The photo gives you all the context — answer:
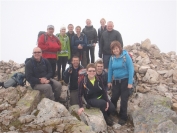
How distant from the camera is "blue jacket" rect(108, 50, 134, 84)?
728 centimetres

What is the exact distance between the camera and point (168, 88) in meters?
11.2

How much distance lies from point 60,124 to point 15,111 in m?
2.03

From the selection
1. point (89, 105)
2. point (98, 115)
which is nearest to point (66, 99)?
point (89, 105)

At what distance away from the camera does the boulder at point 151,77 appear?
37.9ft

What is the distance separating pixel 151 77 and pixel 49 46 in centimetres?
703

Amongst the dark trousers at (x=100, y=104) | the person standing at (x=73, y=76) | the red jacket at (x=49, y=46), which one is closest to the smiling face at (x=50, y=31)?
the red jacket at (x=49, y=46)

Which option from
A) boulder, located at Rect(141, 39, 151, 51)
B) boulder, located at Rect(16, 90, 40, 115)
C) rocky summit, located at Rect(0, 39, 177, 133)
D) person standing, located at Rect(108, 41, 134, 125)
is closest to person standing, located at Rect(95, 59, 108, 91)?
person standing, located at Rect(108, 41, 134, 125)

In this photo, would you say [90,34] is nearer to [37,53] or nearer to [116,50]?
[37,53]

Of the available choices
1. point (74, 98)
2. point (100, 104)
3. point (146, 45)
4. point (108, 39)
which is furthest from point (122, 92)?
point (146, 45)

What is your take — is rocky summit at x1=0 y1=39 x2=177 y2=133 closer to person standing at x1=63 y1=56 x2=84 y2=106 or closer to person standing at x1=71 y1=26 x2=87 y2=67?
person standing at x1=63 y1=56 x2=84 y2=106

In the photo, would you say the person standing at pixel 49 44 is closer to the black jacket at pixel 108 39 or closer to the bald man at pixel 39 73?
the bald man at pixel 39 73

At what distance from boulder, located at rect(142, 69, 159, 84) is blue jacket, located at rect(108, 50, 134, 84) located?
472 cm

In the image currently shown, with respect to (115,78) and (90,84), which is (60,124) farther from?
(115,78)

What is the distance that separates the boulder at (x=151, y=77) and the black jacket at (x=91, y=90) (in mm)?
4944
